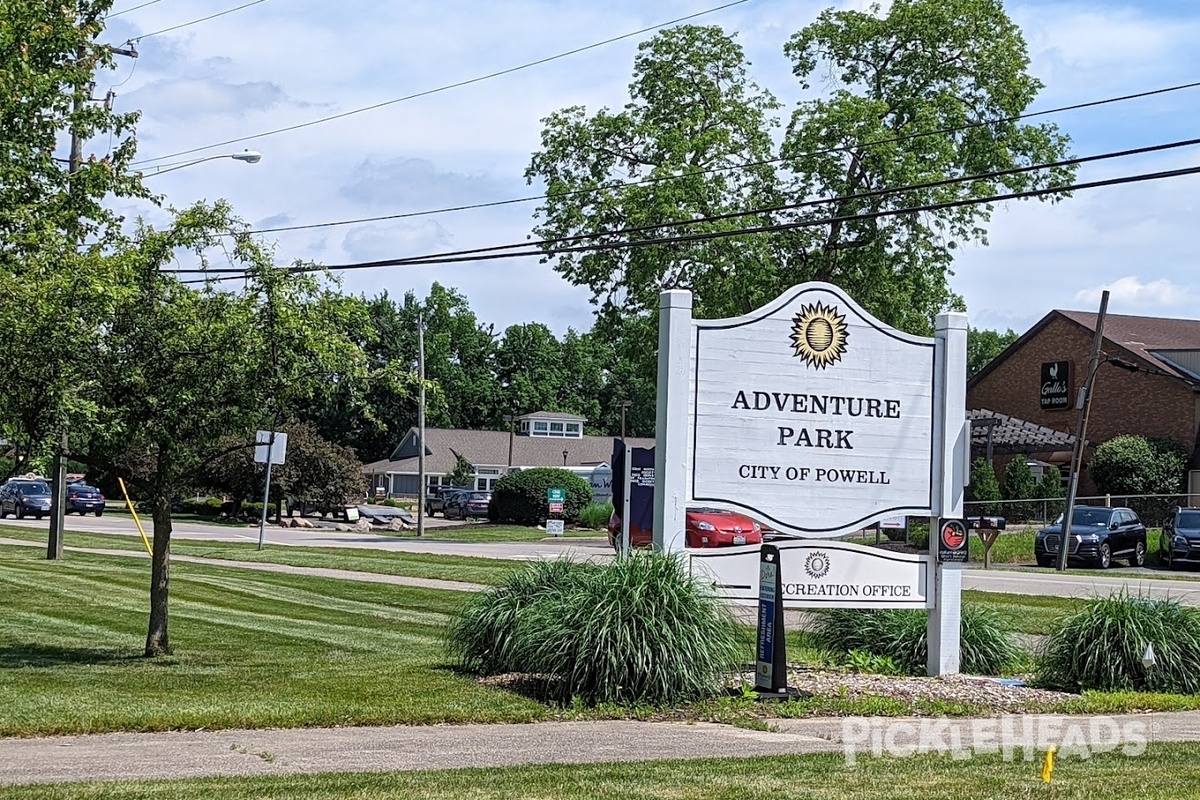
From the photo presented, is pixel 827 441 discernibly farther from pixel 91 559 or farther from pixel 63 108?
pixel 91 559

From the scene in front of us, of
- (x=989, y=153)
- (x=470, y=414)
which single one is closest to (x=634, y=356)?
(x=989, y=153)

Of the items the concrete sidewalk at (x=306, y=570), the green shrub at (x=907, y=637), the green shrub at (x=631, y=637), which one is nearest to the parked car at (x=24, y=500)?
the concrete sidewalk at (x=306, y=570)

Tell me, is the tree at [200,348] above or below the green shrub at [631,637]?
above

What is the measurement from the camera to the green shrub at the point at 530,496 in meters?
60.8

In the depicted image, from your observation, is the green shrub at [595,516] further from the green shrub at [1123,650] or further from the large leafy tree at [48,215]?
the green shrub at [1123,650]

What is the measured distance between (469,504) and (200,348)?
53.1 m

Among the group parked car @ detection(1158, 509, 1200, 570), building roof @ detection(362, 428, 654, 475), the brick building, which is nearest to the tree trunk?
parked car @ detection(1158, 509, 1200, 570)

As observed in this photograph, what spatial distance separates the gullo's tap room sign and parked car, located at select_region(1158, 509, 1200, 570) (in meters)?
19.3

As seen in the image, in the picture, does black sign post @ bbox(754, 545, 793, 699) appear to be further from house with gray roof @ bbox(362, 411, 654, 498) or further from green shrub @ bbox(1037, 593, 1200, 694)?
house with gray roof @ bbox(362, 411, 654, 498)

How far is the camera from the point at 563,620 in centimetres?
1117

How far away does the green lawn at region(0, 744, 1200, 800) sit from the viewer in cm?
748

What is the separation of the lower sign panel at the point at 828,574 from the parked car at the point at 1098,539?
24639mm

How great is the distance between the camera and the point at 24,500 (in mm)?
54531

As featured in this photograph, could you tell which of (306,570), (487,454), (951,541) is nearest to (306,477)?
(487,454)
